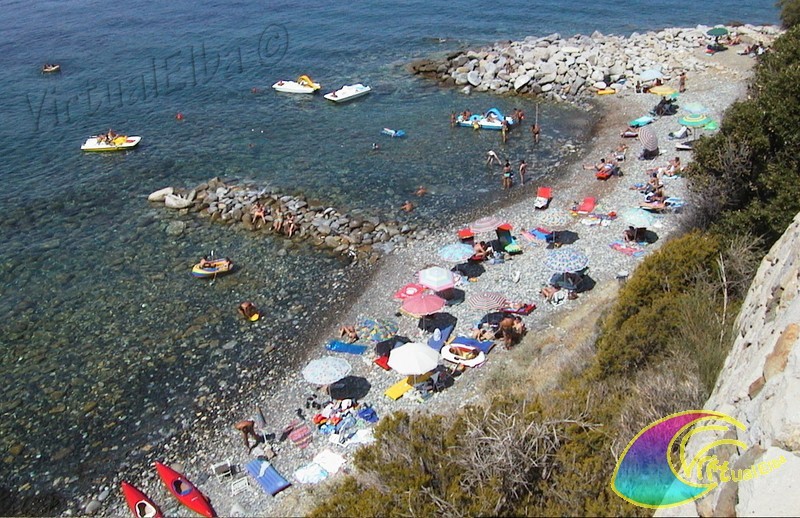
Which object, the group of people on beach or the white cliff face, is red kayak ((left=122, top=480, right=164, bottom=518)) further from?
the group of people on beach

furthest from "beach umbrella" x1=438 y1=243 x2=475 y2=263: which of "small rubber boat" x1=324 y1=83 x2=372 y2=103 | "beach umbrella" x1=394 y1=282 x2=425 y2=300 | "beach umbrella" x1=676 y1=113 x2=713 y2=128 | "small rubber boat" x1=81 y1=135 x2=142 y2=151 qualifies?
"small rubber boat" x1=81 y1=135 x2=142 y2=151

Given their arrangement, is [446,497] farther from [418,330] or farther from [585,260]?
[585,260]

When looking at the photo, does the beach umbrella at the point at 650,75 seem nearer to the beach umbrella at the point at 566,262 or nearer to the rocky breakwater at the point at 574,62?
the rocky breakwater at the point at 574,62

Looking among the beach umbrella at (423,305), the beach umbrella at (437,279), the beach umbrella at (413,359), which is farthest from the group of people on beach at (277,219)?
the beach umbrella at (413,359)

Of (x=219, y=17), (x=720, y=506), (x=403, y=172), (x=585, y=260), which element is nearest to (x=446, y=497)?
(x=720, y=506)

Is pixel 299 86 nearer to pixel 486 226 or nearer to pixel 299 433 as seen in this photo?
pixel 486 226
